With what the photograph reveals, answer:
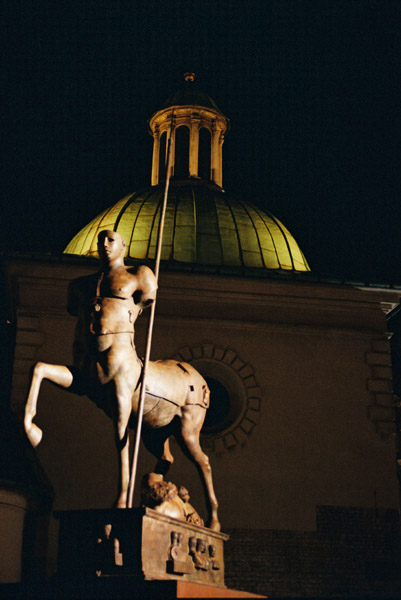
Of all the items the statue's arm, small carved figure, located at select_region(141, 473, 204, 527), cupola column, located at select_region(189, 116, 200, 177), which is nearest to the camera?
small carved figure, located at select_region(141, 473, 204, 527)

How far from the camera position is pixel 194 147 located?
2038 cm

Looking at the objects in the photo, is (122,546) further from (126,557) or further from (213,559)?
(213,559)

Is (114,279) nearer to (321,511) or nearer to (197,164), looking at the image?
(321,511)

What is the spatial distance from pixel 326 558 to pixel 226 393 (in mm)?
3292

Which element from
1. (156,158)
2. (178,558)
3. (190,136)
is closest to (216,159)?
(190,136)

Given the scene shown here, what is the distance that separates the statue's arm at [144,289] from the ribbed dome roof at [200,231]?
8.48m

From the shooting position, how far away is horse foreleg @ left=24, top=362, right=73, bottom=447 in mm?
6277

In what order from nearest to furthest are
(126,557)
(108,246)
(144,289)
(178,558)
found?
(126,557) → (178,558) → (144,289) → (108,246)

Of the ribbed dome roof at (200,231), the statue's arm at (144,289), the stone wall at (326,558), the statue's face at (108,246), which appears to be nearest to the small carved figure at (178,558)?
the statue's arm at (144,289)

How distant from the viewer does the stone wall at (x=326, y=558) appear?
42.3 feet

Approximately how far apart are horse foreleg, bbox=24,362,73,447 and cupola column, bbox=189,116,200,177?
45.4ft

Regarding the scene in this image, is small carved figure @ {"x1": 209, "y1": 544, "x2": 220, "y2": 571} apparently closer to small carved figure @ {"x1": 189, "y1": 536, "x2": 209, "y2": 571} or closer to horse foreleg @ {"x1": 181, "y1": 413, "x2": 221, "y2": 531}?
small carved figure @ {"x1": 189, "y1": 536, "x2": 209, "y2": 571}

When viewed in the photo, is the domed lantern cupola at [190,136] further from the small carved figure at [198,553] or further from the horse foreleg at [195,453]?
the small carved figure at [198,553]

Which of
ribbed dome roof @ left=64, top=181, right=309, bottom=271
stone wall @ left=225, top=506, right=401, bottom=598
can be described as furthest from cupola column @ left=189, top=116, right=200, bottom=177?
stone wall @ left=225, top=506, right=401, bottom=598
